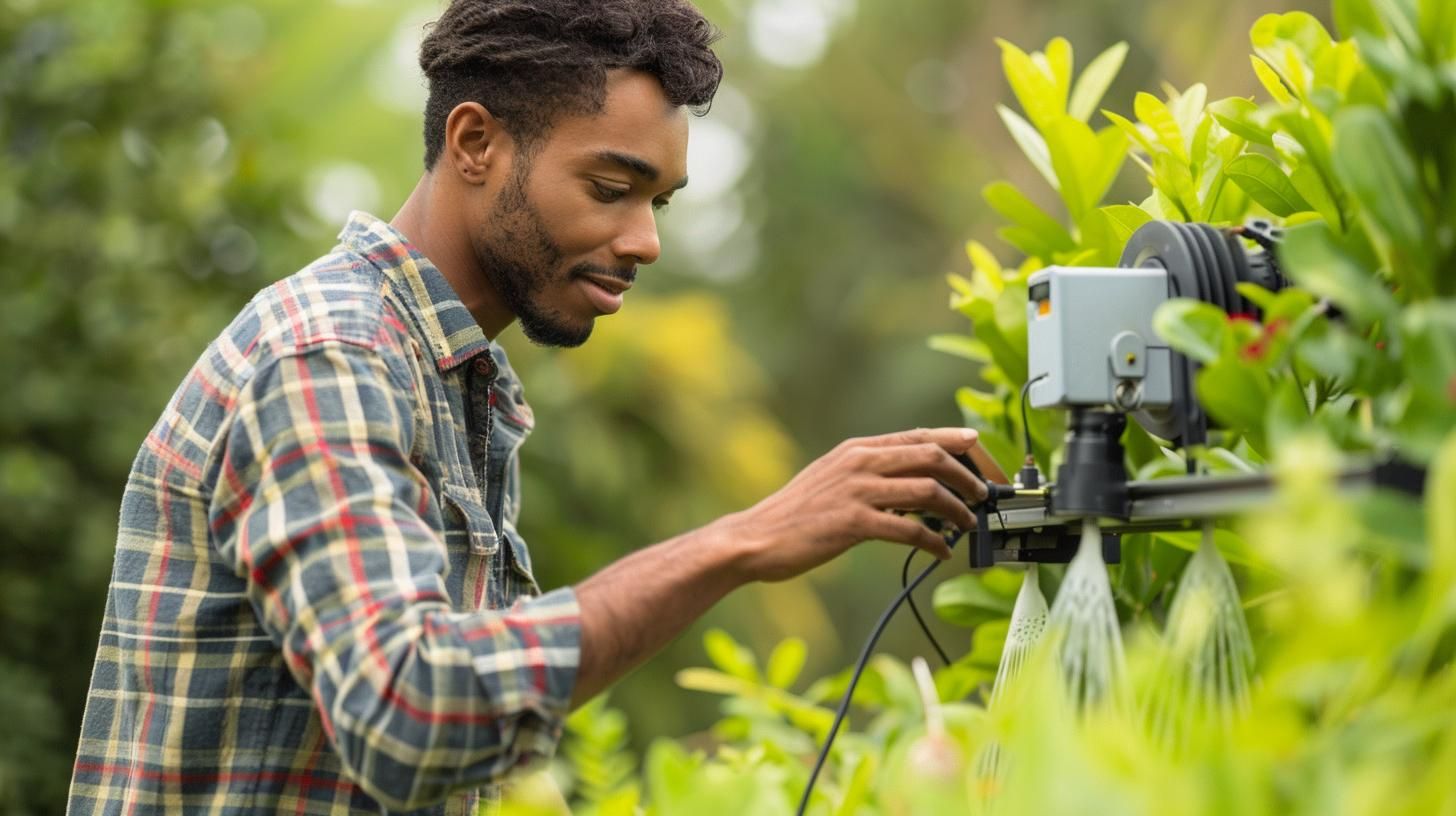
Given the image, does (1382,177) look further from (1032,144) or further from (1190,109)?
(1032,144)

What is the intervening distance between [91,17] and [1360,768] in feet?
14.8

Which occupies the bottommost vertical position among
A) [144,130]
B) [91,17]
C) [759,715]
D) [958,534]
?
[759,715]

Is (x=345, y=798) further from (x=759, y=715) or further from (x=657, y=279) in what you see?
(x=657, y=279)

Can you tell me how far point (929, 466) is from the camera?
1455 millimetres

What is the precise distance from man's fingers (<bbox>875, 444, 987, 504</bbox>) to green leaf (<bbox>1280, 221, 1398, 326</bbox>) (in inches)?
16.3

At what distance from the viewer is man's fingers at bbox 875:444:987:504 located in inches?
56.6

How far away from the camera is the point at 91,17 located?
14.7ft

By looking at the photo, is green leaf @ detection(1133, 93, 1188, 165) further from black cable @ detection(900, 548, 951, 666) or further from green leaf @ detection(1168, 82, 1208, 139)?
black cable @ detection(900, 548, 951, 666)

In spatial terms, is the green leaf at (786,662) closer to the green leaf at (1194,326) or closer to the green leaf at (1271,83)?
the green leaf at (1271,83)

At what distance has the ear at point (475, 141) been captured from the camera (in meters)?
1.95

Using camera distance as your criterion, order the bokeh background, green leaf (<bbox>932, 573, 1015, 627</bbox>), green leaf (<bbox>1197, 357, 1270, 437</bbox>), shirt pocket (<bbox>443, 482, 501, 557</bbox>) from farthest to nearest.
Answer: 1. the bokeh background
2. green leaf (<bbox>932, 573, 1015, 627</bbox>)
3. shirt pocket (<bbox>443, 482, 501, 557</bbox>)
4. green leaf (<bbox>1197, 357, 1270, 437</bbox>)

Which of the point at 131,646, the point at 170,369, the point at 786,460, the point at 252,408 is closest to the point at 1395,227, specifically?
the point at 252,408

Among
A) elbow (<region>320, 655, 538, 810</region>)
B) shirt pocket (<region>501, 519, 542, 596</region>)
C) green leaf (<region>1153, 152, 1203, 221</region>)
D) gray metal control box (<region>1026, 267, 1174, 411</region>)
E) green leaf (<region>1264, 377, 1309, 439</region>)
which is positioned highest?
green leaf (<region>1153, 152, 1203, 221</region>)

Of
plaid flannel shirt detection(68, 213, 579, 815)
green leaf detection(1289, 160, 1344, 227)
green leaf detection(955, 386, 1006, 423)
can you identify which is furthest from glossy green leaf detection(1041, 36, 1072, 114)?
plaid flannel shirt detection(68, 213, 579, 815)
